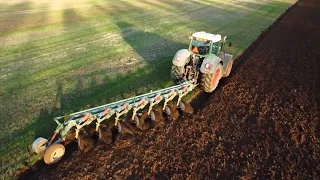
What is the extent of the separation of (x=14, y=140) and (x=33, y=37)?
454 inches

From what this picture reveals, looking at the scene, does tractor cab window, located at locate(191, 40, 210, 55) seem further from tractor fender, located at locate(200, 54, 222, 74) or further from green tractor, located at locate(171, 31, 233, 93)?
tractor fender, located at locate(200, 54, 222, 74)

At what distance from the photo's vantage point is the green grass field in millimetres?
8758

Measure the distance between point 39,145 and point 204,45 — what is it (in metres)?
6.43

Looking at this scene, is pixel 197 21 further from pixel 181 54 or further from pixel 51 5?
pixel 51 5

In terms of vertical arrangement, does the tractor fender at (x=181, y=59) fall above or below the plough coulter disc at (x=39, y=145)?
above

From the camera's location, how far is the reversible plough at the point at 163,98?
262 inches

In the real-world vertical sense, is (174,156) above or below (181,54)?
below

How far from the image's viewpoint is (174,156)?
6.82 m

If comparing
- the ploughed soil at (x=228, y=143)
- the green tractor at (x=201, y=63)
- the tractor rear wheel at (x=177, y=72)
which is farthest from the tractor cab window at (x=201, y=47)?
the ploughed soil at (x=228, y=143)

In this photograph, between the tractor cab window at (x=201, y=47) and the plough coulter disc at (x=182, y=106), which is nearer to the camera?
the plough coulter disc at (x=182, y=106)

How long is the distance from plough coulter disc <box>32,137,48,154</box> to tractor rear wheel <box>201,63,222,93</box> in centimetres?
532

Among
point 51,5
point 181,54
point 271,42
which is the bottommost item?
point 51,5

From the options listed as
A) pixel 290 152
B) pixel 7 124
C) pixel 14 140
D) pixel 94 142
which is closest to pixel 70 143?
pixel 94 142

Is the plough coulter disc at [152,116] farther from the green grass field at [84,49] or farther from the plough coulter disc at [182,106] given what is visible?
the green grass field at [84,49]
